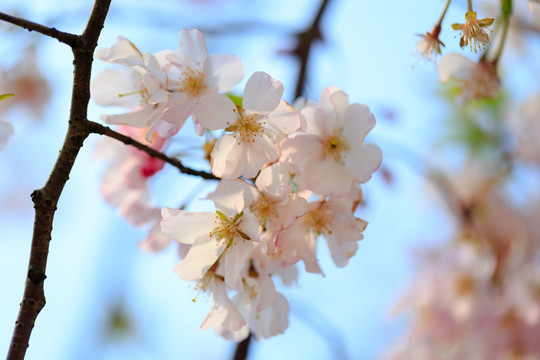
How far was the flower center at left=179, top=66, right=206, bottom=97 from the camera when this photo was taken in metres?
0.72

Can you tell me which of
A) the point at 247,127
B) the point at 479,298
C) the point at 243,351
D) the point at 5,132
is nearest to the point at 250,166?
the point at 247,127

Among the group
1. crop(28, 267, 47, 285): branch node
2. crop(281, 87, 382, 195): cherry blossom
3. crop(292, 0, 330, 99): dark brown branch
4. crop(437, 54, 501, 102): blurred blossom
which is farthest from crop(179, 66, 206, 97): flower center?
crop(292, 0, 330, 99): dark brown branch

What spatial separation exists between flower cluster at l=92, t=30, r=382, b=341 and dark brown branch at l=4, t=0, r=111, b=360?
7 centimetres

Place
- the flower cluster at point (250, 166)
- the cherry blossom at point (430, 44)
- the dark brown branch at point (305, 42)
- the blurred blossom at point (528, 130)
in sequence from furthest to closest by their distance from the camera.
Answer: the blurred blossom at point (528, 130)
the dark brown branch at point (305, 42)
the cherry blossom at point (430, 44)
the flower cluster at point (250, 166)

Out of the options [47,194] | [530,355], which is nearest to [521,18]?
[530,355]

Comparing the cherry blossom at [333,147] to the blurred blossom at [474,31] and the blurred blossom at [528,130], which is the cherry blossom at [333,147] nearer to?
the blurred blossom at [474,31]

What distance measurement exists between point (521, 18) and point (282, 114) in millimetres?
1784

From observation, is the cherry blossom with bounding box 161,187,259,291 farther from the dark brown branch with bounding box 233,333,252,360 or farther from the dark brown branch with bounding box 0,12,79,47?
the dark brown branch with bounding box 233,333,252,360

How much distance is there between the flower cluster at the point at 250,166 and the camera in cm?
69

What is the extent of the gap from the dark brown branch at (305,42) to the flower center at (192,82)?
904 mm

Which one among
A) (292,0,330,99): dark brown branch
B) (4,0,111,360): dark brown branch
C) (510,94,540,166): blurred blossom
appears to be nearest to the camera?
(4,0,111,360): dark brown branch

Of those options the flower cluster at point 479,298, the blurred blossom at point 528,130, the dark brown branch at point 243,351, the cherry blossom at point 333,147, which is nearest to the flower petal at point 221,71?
the cherry blossom at point 333,147

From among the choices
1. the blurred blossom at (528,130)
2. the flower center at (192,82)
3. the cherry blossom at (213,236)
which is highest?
the blurred blossom at (528,130)

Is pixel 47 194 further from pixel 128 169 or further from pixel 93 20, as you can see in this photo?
pixel 128 169
